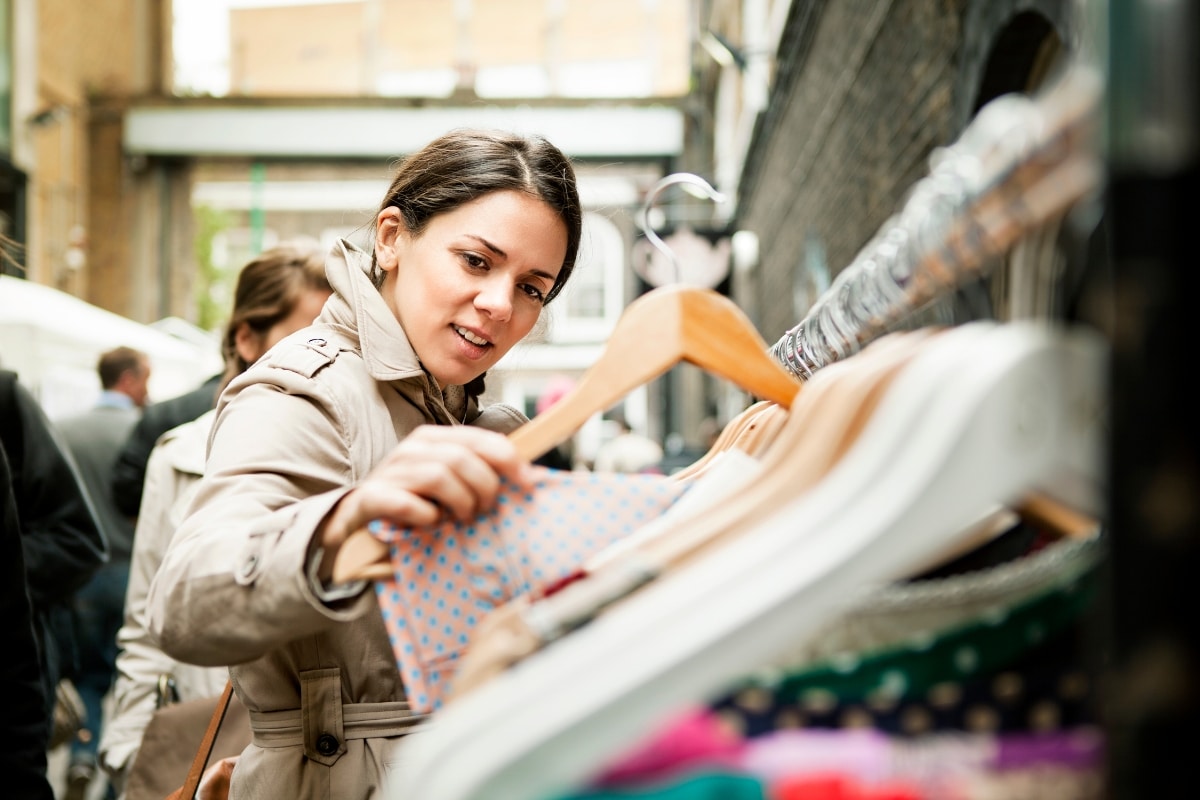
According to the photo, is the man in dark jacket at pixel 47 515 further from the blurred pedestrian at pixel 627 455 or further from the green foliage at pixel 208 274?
the green foliage at pixel 208 274

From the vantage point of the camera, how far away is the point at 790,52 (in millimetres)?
6973

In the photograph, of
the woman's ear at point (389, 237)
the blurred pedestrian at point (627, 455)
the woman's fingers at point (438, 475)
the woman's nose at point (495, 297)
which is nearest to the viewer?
the woman's fingers at point (438, 475)

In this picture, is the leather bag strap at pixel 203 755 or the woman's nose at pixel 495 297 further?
the leather bag strap at pixel 203 755

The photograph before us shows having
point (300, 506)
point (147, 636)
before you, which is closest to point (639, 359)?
point (300, 506)

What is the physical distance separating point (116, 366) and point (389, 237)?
4.11m

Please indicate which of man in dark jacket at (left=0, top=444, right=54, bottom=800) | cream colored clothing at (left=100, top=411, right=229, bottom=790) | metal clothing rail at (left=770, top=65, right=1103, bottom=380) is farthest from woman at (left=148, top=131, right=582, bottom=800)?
cream colored clothing at (left=100, top=411, right=229, bottom=790)

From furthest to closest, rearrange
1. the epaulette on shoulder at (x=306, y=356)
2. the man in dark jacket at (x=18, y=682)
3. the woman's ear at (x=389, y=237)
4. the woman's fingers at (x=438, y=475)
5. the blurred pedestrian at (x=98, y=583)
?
the blurred pedestrian at (x=98, y=583)
the man in dark jacket at (x=18, y=682)
the woman's ear at (x=389, y=237)
the epaulette on shoulder at (x=306, y=356)
the woman's fingers at (x=438, y=475)

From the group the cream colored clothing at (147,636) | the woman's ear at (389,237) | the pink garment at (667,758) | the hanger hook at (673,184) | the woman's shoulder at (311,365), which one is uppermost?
the hanger hook at (673,184)

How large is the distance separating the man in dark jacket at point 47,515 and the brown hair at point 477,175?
5.76 ft

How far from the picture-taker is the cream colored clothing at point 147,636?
8.99ft

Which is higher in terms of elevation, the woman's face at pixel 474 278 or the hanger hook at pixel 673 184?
the hanger hook at pixel 673 184

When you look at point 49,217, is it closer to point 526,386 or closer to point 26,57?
point 26,57

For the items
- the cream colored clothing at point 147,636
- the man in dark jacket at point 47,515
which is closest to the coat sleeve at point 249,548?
the cream colored clothing at point 147,636

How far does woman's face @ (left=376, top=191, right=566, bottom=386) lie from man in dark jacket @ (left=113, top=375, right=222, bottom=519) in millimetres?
2251
